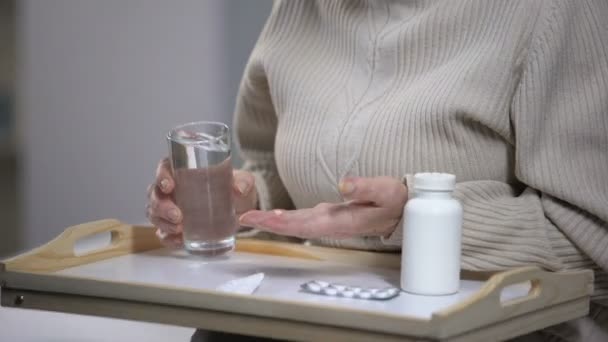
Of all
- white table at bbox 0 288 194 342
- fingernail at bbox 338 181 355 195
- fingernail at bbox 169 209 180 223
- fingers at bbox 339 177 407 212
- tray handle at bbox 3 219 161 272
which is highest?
fingernail at bbox 338 181 355 195

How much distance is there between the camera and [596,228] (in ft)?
3.42

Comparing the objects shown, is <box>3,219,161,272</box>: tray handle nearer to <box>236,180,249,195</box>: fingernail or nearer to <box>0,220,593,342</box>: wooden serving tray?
<box>0,220,593,342</box>: wooden serving tray

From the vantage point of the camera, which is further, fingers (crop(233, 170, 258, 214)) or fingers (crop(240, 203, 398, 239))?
fingers (crop(233, 170, 258, 214))

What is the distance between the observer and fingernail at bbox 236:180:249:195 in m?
1.24

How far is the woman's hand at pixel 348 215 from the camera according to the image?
94cm

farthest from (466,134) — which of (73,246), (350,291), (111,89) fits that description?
(111,89)

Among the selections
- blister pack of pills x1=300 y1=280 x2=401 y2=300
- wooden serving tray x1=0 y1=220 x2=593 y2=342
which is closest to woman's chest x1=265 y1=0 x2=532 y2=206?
wooden serving tray x1=0 y1=220 x2=593 y2=342

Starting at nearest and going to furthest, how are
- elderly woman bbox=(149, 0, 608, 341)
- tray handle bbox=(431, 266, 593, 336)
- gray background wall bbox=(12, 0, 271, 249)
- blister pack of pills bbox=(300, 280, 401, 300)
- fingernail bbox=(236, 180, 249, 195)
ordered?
tray handle bbox=(431, 266, 593, 336)
blister pack of pills bbox=(300, 280, 401, 300)
elderly woman bbox=(149, 0, 608, 341)
fingernail bbox=(236, 180, 249, 195)
gray background wall bbox=(12, 0, 271, 249)

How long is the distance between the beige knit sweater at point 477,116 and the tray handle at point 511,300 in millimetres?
67

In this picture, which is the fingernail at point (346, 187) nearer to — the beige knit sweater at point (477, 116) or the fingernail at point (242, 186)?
the beige knit sweater at point (477, 116)

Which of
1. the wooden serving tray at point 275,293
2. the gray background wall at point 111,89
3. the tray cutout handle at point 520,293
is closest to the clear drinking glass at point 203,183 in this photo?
the wooden serving tray at point 275,293

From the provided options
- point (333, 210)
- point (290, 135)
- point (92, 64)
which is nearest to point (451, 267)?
point (333, 210)

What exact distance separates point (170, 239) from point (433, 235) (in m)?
0.40

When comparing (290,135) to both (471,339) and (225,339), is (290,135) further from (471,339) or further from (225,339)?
(471,339)
